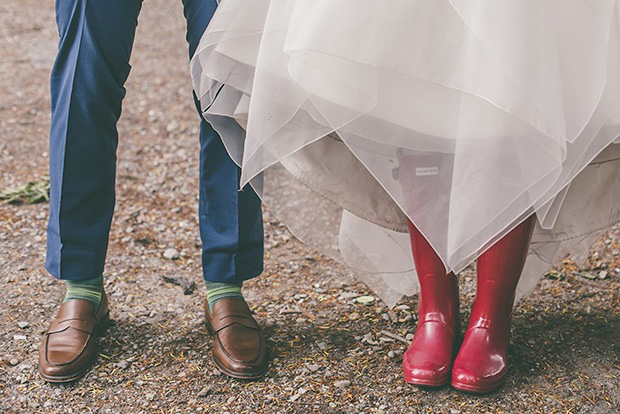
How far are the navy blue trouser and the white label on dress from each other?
0.47 meters

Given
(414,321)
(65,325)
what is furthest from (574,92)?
(65,325)

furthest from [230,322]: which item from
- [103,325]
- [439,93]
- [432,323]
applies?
[439,93]

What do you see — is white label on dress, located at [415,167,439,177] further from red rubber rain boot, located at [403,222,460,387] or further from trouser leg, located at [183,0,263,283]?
trouser leg, located at [183,0,263,283]

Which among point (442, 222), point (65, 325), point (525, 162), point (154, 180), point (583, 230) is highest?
point (525, 162)

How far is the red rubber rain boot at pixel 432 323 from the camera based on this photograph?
1927 mm

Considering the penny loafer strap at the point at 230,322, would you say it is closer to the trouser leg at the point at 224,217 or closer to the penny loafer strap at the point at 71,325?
the trouser leg at the point at 224,217

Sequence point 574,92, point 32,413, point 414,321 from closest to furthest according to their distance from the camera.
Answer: point 574,92
point 32,413
point 414,321

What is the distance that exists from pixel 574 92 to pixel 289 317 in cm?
111

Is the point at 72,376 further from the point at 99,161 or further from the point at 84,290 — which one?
the point at 99,161

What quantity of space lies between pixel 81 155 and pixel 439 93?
0.89 meters

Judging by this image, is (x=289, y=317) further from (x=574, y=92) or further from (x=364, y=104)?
(x=574, y=92)

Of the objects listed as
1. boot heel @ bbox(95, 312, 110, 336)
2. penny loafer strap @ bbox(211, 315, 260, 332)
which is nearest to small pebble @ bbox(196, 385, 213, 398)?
penny loafer strap @ bbox(211, 315, 260, 332)

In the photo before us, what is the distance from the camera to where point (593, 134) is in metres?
1.62

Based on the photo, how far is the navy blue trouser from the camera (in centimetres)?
188
